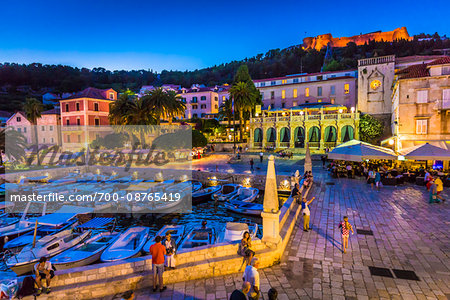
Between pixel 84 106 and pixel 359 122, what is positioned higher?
pixel 84 106

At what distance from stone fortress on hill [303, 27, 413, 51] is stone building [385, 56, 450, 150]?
123781 millimetres

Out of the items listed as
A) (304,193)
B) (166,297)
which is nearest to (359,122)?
(304,193)

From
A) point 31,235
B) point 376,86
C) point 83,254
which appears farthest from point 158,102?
point 376,86

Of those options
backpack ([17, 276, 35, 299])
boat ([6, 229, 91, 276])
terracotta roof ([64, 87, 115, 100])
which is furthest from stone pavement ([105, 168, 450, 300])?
terracotta roof ([64, 87, 115, 100])

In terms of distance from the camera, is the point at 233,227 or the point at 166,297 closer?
the point at 166,297

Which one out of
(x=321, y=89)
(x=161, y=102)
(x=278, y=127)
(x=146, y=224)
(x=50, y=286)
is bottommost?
(x=146, y=224)

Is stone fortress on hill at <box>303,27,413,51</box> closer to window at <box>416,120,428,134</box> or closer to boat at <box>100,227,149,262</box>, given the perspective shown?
window at <box>416,120,428,134</box>

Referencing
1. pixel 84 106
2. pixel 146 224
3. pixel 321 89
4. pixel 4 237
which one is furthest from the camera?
pixel 321 89

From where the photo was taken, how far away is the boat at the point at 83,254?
459 inches

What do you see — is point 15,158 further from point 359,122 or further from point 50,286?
point 359,122

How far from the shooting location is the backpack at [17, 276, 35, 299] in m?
7.37

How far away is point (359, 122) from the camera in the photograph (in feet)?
142

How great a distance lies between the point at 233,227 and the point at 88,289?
6336 millimetres

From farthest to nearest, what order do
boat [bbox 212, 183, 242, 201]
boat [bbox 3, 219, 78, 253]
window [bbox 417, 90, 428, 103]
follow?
window [bbox 417, 90, 428, 103] < boat [bbox 212, 183, 242, 201] < boat [bbox 3, 219, 78, 253]
